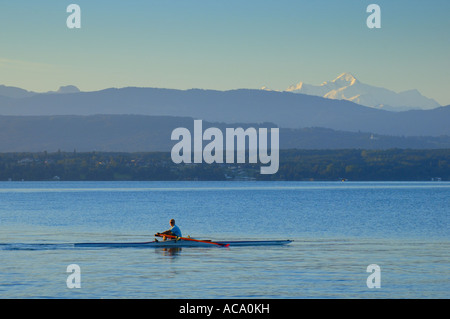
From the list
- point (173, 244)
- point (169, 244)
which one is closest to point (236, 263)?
point (173, 244)

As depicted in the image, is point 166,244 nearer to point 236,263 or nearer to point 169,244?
point 169,244

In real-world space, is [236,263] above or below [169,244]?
below

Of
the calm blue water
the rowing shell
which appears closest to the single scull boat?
the rowing shell

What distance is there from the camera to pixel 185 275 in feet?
123

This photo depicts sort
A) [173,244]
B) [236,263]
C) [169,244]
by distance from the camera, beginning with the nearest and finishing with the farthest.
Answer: [236,263] → [173,244] → [169,244]

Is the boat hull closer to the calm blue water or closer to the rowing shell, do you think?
the rowing shell

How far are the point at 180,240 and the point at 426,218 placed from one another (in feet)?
139

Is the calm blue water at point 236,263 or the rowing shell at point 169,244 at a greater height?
the rowing shell at point 169,244

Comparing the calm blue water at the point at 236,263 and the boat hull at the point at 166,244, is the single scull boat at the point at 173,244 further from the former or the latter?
the calm blue water at the point at 236,263

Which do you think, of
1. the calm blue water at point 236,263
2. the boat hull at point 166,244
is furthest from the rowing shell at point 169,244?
the calm blue water at point 236,263

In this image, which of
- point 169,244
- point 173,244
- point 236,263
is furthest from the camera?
point 169,244

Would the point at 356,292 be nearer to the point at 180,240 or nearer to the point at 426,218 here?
the point at 180,240
